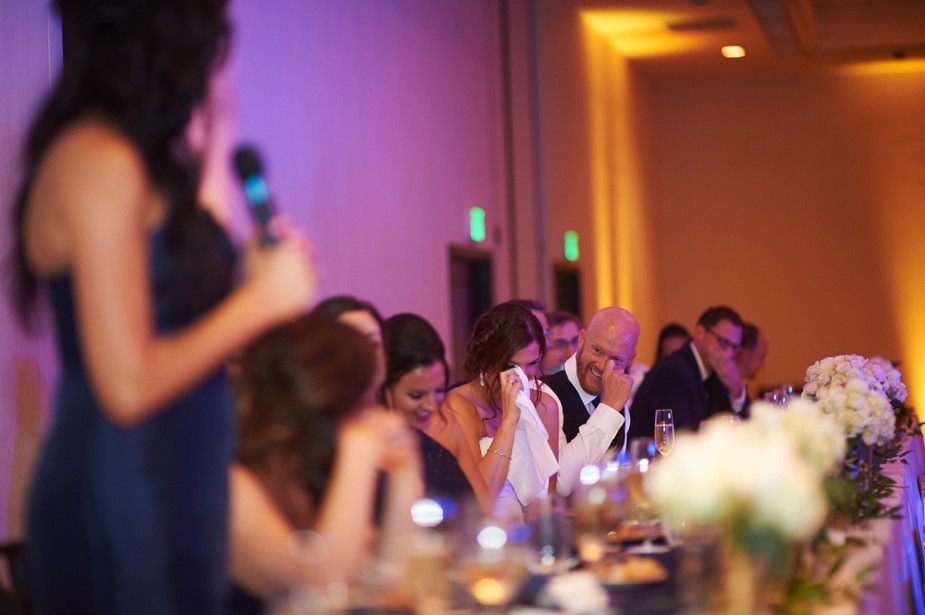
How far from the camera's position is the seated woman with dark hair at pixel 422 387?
3.40 metres

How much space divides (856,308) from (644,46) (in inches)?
139

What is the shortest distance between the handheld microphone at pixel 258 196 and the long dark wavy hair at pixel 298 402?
0.38 meters

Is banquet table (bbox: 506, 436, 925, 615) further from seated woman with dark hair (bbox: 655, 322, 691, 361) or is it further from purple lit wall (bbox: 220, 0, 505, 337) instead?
seated woman with dark hair (bbox: 655, 322, 691, 361)

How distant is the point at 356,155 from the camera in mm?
6559

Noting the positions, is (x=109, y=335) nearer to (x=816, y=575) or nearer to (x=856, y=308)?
(x=816, y=575)

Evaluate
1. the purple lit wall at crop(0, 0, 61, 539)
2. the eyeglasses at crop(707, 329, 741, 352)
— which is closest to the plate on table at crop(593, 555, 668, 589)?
the purple lit wall at crop(0, 0, 61, 539)

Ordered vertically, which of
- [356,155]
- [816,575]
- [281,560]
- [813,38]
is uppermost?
[813,38]

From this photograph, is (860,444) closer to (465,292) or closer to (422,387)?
(422,387)

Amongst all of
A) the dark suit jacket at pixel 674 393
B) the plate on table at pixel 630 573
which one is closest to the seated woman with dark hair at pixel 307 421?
the plate on table at pixel 630 573

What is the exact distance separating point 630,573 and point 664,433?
129 cm

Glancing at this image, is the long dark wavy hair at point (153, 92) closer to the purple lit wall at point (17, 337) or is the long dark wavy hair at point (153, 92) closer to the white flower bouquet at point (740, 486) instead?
the white flower bouquet at point (740, 486)

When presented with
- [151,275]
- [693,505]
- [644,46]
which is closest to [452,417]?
[693,505]

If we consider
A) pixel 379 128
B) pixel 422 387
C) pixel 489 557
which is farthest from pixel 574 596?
pixel 379 128

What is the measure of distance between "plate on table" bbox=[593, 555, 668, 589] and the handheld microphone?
37.8 inches
